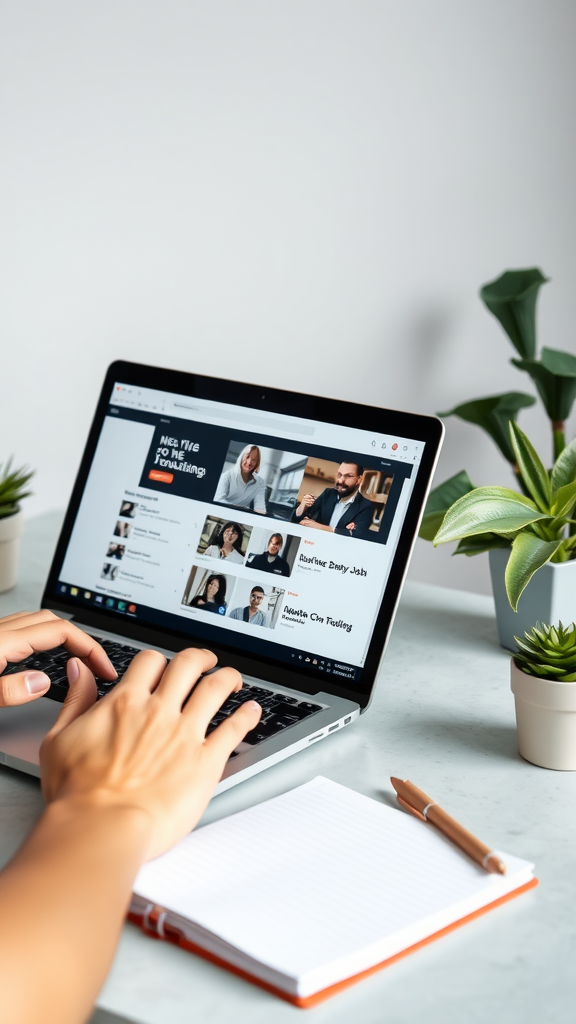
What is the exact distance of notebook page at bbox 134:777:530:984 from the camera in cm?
51

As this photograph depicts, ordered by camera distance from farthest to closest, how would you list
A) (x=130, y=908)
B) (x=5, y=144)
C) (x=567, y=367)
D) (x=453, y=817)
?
(x=5, y=144), (x=567, y=367), (x=453, y=817), (x=130, y=908)

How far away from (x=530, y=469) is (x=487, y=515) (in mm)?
133

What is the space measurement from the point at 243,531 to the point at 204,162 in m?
1.46

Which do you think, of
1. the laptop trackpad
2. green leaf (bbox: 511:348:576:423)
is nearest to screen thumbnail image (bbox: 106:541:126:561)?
the laptop trackpad

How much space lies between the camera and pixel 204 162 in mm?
2111

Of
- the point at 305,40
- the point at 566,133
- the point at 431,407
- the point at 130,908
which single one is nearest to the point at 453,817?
the point at 130,908

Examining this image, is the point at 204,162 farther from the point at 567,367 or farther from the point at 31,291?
the point at 567,367

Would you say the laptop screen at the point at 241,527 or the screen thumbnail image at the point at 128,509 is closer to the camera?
the laptop screen at the point at 241,527

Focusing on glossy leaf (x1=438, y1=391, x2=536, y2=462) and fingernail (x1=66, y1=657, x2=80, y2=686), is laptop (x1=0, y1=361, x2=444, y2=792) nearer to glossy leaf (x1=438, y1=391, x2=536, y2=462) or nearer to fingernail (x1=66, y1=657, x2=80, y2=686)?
fingernail (x1=66, y1=657, x2=80, y2=686)

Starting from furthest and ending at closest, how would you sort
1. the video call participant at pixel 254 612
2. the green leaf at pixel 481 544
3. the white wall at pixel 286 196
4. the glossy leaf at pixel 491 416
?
the white wall at pixel 286 196 < the glossy leaf at pixel 491 416 < the green leaf at pixel 481 544 < the video call participant at pixel 254 612

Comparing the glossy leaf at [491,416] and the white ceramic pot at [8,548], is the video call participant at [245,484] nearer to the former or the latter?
the white ceramic pot at [8,548]

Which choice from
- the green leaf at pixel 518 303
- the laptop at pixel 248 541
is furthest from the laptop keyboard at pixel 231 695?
the green leaf at pixel 518 303

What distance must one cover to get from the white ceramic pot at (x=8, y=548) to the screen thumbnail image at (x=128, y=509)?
236 mm

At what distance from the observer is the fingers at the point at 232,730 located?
26.0 inches
